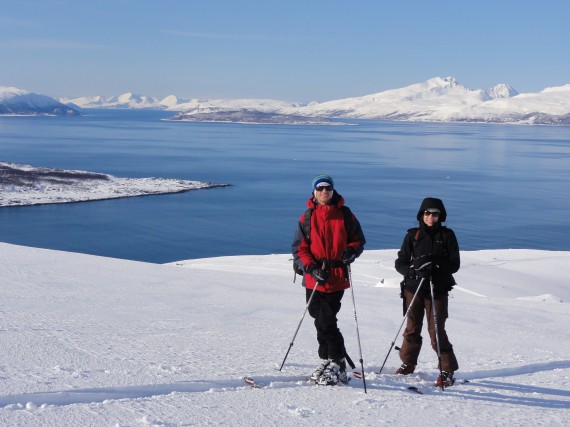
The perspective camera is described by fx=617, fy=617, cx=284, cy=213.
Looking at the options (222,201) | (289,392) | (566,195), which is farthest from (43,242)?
(566,195)

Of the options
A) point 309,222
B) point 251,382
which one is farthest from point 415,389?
point 309,222

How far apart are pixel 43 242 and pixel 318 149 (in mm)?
81887

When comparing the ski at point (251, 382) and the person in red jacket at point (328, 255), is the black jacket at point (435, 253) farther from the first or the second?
the ski at point (251, 382)

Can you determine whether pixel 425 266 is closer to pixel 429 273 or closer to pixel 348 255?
pixel 429 273

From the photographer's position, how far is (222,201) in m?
54.0

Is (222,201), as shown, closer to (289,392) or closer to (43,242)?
(43,242)

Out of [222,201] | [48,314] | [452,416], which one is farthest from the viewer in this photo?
[222,201]

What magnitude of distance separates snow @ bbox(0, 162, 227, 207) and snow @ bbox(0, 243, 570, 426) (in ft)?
148

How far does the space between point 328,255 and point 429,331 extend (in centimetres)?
125

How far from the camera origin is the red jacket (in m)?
4.83

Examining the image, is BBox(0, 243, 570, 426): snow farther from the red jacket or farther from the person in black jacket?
the red jacket

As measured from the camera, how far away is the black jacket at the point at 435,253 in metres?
5.14

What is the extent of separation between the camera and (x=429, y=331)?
5.38 m

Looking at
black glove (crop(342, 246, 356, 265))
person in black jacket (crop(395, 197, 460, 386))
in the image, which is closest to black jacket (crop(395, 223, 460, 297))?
person in black jacket (crop(395, 197, 460, 386))
